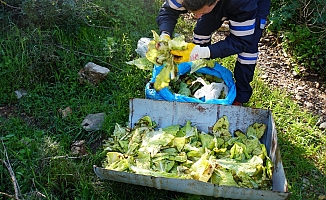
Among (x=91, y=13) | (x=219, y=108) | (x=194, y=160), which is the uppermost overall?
(x=91, y=13)

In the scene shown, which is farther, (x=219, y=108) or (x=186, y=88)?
(x=186, y=88)

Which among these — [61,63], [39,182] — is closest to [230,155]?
[39,182]

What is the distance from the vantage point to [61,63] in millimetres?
4238

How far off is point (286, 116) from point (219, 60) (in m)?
1.06

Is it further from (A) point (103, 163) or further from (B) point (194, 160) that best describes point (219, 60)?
(A) point (103, 163)

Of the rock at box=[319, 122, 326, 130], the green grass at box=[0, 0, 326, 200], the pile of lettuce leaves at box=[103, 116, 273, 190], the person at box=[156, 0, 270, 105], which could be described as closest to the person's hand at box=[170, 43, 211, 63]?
the person at box=[156, 0, 270, 105]

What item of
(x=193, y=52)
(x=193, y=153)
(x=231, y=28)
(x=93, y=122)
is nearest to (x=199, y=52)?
(x=193, y=52)

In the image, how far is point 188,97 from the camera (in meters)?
3.59

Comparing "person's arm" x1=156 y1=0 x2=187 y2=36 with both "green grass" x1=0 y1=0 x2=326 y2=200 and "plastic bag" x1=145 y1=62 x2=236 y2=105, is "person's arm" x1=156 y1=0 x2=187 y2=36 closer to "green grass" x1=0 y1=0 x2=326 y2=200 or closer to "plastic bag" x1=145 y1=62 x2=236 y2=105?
"plastic bag" x1=145 y1=62 x2=236 y2=105

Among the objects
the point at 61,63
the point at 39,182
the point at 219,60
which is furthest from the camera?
the point at 219,60

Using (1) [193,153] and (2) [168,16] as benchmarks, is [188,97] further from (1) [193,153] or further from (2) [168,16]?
(2) [168,16]

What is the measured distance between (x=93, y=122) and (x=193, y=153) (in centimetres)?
108

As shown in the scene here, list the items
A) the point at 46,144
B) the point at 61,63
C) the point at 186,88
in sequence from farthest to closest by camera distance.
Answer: the point at 61,63 < the point at 186,88 < the point at 46,144

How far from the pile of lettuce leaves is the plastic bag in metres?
0.26
